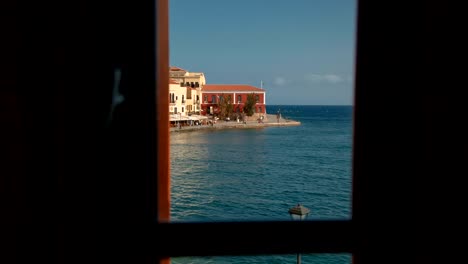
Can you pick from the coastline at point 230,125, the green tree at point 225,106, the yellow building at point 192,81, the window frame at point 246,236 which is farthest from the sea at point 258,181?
the green tree at point 225,106

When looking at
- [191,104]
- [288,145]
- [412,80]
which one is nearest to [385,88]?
Answer: [412,80]

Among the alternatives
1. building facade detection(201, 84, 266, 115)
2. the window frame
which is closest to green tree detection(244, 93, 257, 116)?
building facade detection(201, 84, 266, 115)

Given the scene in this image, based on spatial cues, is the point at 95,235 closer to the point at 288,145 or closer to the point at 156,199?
the point at 156,199

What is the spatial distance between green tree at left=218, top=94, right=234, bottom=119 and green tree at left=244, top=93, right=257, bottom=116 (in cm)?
152

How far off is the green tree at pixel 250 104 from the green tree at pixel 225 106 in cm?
152

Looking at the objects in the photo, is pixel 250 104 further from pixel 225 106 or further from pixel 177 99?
pixel 177 99

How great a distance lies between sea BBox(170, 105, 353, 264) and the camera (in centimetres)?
1077

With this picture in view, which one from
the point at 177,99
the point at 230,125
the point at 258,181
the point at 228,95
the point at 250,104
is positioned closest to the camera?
the point at 258,181

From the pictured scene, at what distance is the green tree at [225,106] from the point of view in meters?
36.4

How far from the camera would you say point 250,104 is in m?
37.2

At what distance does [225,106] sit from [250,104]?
2.49 meters

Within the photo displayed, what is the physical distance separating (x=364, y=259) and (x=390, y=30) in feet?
0.84

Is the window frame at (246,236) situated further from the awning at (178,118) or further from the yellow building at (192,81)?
the yellow building at (192,81)

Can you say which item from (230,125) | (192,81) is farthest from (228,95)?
(192,81)
